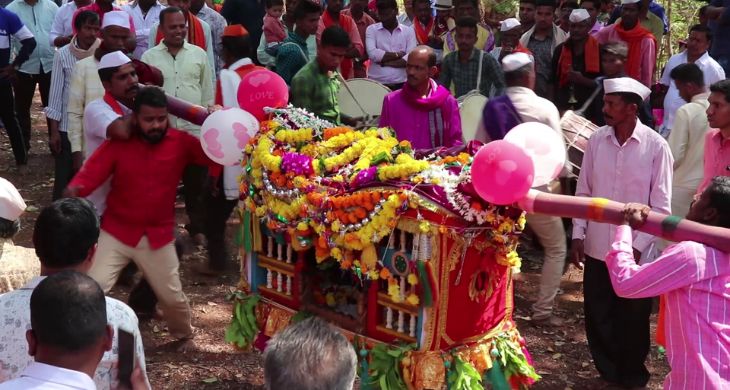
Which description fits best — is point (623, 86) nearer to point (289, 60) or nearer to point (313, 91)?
point (313, 91)

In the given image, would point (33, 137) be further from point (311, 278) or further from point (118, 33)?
point (311, 278)

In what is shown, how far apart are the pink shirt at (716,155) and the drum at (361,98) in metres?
2.93

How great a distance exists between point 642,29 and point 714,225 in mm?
7436

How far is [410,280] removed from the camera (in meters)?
4.81

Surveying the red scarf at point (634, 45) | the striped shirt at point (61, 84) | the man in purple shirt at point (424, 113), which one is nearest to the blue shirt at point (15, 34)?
the striped shirt at point (61, 84)

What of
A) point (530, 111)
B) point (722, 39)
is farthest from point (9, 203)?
point (722, 39)

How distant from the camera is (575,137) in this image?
7676mm

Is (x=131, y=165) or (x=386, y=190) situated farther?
(x=131, y=165)

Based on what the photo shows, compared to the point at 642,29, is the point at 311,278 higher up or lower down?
lower down

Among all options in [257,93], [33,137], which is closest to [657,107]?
[257,93]

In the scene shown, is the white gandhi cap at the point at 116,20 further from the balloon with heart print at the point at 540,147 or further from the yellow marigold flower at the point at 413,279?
the balloon with heart print at the point at 540,147

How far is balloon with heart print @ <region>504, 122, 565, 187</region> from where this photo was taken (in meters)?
4.73

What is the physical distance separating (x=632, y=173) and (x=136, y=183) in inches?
125

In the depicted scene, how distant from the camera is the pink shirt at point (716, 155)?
241 inches
